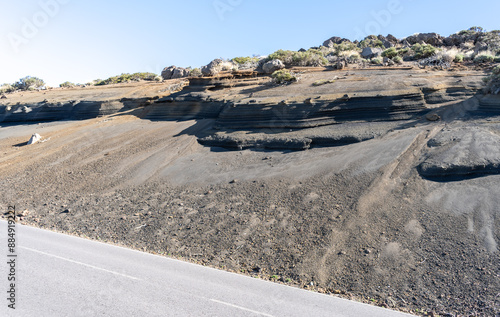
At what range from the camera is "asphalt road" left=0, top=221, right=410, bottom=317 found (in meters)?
5.25

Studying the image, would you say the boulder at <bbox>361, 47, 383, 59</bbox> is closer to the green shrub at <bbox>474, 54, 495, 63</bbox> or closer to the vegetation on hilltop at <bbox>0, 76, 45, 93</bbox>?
the green shrub at <bbox>474, 54, 495, 63</bbox>

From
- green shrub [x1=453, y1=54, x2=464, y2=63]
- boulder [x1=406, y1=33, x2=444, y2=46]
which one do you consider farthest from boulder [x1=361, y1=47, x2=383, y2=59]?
green shrub [x1=453, y1=54, x2=464, y2=63]

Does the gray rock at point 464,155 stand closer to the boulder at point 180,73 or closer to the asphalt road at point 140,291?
the asphalt road at point 140,291

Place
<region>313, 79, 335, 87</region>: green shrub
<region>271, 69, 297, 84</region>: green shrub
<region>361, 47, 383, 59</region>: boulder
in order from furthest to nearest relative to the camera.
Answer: <region>361, 47, 383, 59</region>: boulder < <region>271, 69, 297, 84</region>: green shrub < <region>313, 79, 335, 87</region>: green shrub

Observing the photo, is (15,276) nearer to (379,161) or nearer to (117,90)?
(379,161)

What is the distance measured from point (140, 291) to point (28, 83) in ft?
152

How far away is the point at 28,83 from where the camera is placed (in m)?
41.3

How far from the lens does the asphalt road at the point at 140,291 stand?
525 centimetres

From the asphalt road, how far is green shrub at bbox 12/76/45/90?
41.9m

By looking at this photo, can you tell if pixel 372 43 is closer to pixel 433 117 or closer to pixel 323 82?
pixel 323 82

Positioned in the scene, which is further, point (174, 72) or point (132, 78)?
point (132, 78)

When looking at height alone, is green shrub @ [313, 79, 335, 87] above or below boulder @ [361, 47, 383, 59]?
below

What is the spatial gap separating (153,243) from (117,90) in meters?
22.9

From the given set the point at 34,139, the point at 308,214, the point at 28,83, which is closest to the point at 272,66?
the point at 308,214
